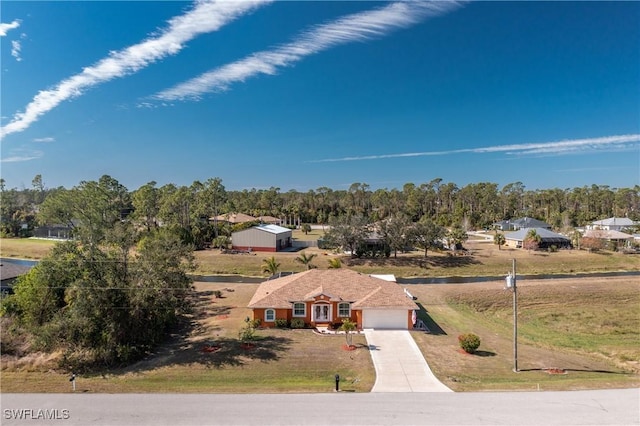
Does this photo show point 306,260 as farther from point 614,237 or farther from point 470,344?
point 614,237

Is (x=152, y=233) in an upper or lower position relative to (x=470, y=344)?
upper

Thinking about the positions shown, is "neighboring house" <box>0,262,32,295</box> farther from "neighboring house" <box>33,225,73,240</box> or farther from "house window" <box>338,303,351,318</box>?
"neighboring house" <box>33,225,73,240</box>

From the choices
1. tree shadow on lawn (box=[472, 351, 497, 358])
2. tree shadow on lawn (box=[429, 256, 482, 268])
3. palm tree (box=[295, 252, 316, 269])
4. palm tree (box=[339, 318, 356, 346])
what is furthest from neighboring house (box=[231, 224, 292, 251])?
tree shadow on lawn (box=[472, 351, 497, 358])

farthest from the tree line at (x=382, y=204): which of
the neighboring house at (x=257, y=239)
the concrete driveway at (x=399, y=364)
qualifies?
Answer: the concrete driveway at (x=399, y=364)

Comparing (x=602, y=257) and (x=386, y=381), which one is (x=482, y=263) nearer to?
(x=602, y=257)

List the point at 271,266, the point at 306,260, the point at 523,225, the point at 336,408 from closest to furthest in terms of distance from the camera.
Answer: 1. the point at 336,408
2. the point at 271,266
3. the point at 306,260
4. the point at 523,225

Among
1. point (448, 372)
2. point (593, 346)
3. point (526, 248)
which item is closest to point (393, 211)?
point (526, 248)

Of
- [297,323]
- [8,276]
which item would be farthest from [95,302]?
[8,276]
